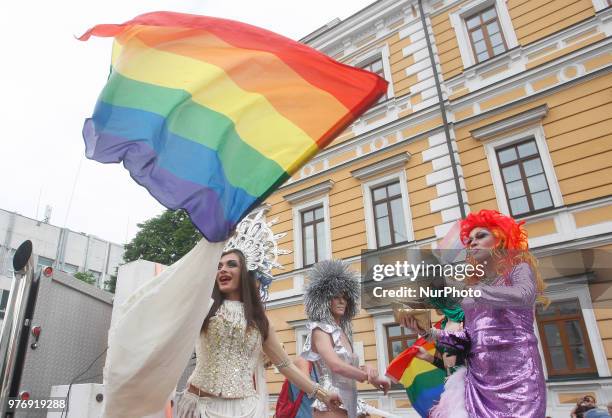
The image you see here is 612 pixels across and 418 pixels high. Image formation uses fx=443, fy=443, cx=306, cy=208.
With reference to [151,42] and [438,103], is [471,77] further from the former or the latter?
[151,42]

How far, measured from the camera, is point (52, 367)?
3.74 metres

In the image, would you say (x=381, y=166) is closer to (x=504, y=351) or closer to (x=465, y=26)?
(x=465, y=26)

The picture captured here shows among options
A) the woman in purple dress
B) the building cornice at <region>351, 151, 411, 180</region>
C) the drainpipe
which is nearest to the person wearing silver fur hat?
the woman in purple dress

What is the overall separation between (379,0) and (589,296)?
9.39 m

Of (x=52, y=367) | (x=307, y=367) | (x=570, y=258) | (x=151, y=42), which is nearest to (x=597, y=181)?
(x=570, y=258)

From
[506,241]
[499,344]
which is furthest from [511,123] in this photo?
[499,344]

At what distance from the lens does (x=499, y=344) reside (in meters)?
2.69

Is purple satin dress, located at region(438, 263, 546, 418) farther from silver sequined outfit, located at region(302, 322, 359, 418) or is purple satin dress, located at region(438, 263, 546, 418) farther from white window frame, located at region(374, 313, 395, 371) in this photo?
white window frame, located at region(374, 313, 395, 371)

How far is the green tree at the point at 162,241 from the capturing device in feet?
76.1

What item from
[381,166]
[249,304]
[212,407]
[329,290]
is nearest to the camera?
[212,407]

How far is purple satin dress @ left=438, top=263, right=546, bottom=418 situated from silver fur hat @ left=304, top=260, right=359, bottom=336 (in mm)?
1242

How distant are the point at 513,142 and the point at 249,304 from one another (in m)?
8.51

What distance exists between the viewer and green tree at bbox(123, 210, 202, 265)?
2320cm

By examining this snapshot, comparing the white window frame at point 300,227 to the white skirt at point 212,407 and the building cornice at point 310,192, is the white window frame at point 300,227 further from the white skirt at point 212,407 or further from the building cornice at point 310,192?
the white skirt at point 212,407
